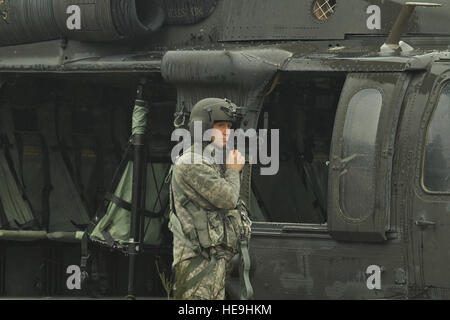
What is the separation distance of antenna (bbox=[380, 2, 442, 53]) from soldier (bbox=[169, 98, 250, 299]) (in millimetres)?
1928

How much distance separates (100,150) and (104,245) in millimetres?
1514

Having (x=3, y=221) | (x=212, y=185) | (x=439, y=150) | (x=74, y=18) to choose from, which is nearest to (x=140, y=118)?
(x=74, y=18)

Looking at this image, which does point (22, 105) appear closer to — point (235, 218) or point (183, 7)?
point (183, 7)

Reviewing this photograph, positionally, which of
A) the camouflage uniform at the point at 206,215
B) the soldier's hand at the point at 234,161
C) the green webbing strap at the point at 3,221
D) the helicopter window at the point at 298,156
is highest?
the helicopter window at the point at 298,156

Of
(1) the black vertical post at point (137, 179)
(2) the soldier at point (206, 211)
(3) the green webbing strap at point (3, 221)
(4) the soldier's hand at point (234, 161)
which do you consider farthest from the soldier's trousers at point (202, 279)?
(3) the green webbing strap at point (3, 221)

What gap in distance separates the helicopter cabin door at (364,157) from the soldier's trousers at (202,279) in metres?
1.38

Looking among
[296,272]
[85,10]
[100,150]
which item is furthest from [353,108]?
[100,150]

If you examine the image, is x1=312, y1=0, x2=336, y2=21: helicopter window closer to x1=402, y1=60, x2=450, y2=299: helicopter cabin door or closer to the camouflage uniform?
x1=402, y1=60, x2=450, y2=299: helicopter cabin door

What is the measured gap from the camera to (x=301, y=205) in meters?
9.65

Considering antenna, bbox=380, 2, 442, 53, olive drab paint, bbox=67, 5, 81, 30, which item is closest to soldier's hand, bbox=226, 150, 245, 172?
antenna, bbox=380, 2, 442, 53

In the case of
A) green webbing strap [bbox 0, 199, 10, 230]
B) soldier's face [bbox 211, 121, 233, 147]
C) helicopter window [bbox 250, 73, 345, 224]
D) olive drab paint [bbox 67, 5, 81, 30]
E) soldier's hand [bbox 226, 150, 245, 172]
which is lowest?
soldier's hand [bbox 226, 150, 245, 172]

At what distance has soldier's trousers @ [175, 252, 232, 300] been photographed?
Answer: 6383 mm

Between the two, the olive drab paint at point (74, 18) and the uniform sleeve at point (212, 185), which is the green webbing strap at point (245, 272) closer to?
the uniform sleeve at point (212, 185)

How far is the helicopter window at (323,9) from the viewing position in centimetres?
850
